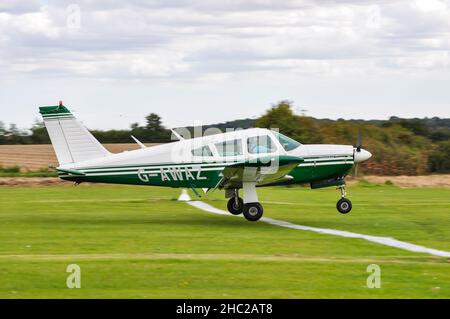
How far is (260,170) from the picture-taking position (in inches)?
802

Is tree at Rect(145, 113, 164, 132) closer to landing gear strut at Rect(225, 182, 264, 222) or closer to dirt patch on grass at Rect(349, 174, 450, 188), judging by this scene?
dirt patch on grass at Rect(349, 174, 450, 188)

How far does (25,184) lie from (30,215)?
16.8 meters

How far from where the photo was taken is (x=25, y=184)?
A: 39.2m

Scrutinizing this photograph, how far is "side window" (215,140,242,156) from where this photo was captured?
21.0 metres

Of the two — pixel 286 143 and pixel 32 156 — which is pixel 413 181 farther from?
pixel 286 143

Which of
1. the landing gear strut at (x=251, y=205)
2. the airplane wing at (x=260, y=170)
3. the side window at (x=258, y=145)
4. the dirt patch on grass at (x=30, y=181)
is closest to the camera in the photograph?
the airplane wing at (x=260, y=170)

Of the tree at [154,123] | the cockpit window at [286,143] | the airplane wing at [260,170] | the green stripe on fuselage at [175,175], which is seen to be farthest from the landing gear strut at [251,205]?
the tree at [154,123]

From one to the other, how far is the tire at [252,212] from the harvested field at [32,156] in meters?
24.3

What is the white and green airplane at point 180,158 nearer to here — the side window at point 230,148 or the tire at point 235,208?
the side window at point 230,148

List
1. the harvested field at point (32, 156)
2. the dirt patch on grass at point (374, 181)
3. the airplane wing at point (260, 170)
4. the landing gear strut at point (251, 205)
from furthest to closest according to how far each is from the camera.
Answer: the harvested field at point (32, 156)
the dirt patch on grass at point (374, 181)
the landing gear strut at point (251, 205)
the airplane wing at point (260, 170)

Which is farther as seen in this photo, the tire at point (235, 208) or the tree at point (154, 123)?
the tree at point (154, 123)

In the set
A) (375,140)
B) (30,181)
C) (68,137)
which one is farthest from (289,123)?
(68,137)

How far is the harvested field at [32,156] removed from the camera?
47031 millimetres

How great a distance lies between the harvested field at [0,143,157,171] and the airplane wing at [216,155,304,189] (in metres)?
24.3
